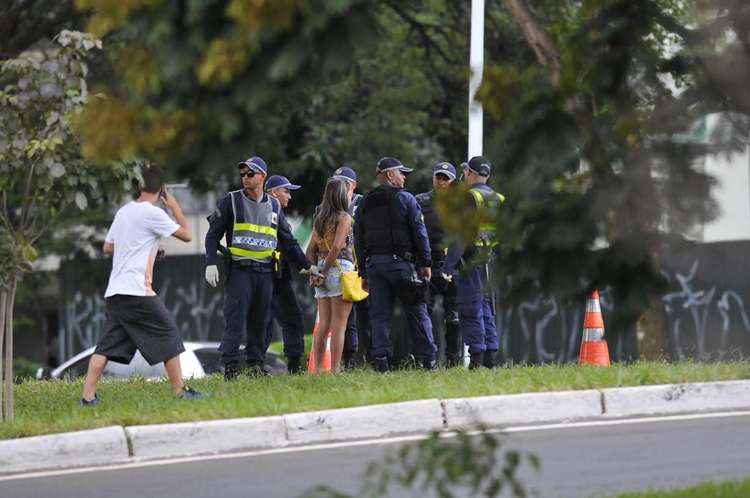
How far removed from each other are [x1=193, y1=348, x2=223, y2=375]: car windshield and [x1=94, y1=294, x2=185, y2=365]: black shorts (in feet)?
24.1

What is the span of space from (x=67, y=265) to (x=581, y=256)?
78.3 feet

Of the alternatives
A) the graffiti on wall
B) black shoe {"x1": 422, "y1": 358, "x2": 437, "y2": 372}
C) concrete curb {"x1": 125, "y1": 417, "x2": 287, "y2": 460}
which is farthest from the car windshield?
concrete curb {"x1": 125, "y1": 417, "x2": 287, "y2": 460}

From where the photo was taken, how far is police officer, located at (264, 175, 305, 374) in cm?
1270

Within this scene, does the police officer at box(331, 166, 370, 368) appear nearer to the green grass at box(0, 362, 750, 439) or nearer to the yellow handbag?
the yellow handbag

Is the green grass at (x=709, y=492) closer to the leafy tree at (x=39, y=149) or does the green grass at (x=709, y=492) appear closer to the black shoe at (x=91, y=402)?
the leafy tree at (x=39, y=149)

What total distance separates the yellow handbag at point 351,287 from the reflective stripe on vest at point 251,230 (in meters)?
0.76

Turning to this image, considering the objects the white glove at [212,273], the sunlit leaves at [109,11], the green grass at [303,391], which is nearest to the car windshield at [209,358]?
the green grass at [303,391]

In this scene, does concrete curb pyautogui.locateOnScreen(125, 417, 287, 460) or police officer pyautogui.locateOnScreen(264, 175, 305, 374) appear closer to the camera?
concrete curb pyautogui.locateOnScreen(125, 417, 287, 460)

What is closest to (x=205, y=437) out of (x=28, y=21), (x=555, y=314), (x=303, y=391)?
(x=303, y=391)

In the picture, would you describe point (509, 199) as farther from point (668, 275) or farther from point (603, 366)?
point (603, 366)

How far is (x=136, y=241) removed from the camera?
Answer: 407 inches

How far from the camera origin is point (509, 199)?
18.6ft

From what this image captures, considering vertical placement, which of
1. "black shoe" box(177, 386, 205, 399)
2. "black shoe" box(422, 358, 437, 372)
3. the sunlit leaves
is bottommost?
"black shoe" box(177, 386, 205, 399)

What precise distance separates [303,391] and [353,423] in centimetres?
112
